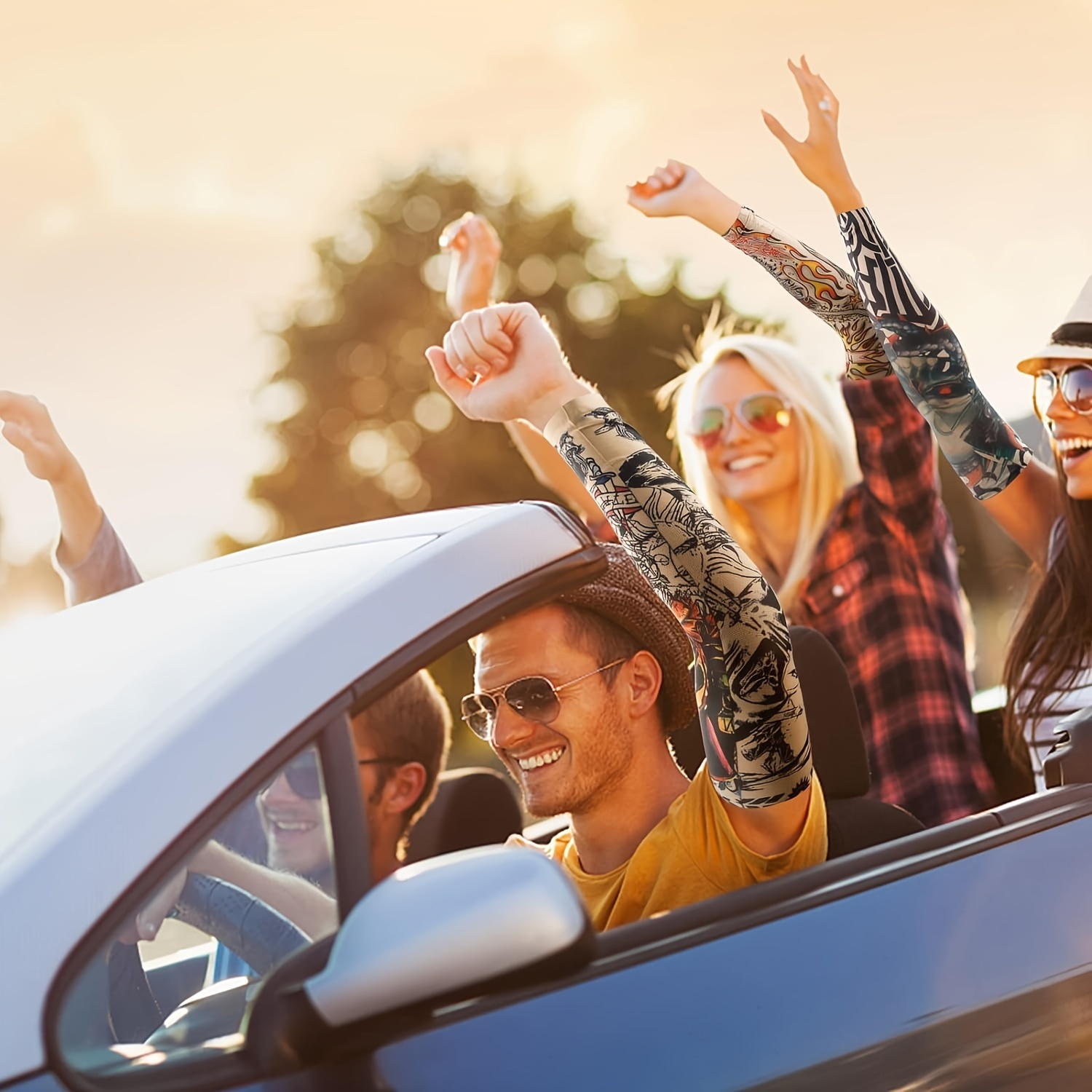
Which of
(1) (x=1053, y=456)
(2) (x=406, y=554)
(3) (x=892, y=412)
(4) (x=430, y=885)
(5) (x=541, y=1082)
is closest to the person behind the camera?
(4) (x=430, y=885)

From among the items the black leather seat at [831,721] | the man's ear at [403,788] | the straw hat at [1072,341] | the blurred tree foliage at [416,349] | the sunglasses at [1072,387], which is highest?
the blurred tree foliage at [416,349]

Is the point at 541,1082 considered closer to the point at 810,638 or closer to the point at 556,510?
the point at 556,510

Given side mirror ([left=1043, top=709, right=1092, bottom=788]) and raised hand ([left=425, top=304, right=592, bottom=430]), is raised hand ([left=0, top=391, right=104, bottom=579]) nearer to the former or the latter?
raised hand ([left=425, top=304, right=592, bottom=430])

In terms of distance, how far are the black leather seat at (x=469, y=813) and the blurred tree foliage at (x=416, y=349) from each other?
1180cm

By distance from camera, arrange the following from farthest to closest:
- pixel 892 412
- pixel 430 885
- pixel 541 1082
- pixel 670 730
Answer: pixel 892 412, pixel 670 730, pixel 541 1082, pixel 430 885

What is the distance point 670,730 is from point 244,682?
3.25ft

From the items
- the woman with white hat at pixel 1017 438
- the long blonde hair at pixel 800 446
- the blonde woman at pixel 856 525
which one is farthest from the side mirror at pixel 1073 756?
the long blonde hair at pixel 800 446

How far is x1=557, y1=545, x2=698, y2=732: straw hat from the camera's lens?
186 centimetres

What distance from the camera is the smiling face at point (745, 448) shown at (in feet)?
10.9

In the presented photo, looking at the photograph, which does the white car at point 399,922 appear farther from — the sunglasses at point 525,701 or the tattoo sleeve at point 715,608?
the sunglasses at point 525,701

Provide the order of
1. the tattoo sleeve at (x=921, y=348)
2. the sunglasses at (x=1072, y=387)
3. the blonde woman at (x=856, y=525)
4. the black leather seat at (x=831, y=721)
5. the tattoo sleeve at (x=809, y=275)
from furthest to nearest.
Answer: the blonde woman at (x=856, y=525) → the tattoo sleeve at (x=809, y=275) → the sunglasses at (x=1072, y=387) → the tattoo sleeve at (x=921, y=348) → the black leather seat at (x=831, y=721)

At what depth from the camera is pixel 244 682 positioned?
3.61 ft

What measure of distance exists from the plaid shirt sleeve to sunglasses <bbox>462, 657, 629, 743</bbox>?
170cm

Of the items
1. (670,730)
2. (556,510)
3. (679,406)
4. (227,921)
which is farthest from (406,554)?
(679,406)
